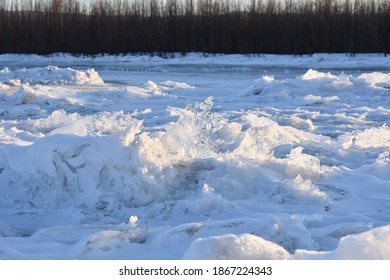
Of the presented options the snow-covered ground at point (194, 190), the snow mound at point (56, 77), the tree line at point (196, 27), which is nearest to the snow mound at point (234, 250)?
the snow-covered ground at point (194, 190)

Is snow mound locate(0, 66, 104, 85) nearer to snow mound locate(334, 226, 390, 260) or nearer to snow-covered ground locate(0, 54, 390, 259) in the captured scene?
snow-covered ground locate(0, 54, 390, 259)

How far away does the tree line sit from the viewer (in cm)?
2067

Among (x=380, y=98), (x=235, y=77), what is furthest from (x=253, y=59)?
(x=380, y=98)

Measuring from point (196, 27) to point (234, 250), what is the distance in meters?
19.7

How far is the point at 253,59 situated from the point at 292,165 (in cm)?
1532

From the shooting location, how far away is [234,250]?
103 inches

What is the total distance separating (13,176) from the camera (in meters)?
4.43

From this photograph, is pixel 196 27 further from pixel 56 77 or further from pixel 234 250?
pixel 234 250

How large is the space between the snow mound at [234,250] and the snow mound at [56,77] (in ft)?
30.3

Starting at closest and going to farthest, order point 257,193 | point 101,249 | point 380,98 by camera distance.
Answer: point 101,249 → point 257,193 → point 380,98

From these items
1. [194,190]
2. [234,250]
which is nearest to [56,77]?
[194,190]

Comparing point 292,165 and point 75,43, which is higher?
point 75,43
